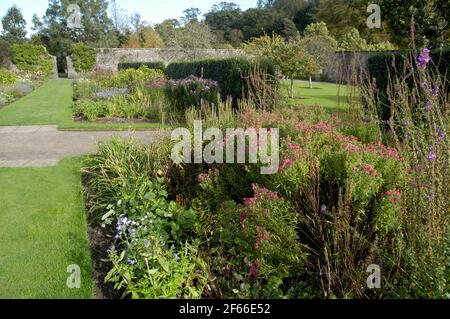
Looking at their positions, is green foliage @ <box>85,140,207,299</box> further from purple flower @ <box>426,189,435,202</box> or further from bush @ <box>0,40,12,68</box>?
bush @ <box>0,40,12,68</box>

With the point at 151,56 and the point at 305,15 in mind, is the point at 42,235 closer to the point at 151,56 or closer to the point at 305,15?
the point at 151,56

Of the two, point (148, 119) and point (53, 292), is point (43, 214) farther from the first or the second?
point (148, 119)

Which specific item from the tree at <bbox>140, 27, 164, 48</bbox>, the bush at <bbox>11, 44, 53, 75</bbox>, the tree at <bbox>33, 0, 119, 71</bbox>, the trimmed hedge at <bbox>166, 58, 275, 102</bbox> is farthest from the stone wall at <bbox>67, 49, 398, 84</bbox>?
the trimmed hedge at <bbox>166, 58, 275, 102</bbox>

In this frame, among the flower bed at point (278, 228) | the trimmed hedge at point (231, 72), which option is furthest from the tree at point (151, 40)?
the flower bed at point (278, 228)

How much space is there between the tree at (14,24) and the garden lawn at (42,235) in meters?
57.8

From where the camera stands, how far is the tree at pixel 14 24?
5391cm

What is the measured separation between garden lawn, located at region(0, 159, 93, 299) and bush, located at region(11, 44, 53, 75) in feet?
114

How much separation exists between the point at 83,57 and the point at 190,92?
2984 cm

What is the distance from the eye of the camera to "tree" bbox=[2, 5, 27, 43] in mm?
53906

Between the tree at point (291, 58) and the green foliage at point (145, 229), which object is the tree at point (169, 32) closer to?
the tree at point (291, 58)

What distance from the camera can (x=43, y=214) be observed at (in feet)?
13.4
